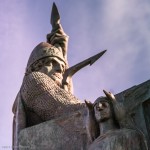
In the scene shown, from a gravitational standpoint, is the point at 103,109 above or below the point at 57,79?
below

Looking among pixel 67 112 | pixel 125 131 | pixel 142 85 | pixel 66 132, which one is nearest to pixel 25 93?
pixel 67 112

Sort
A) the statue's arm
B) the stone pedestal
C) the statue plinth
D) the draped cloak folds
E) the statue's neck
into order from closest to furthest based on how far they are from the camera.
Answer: the statue's neck < the statue's arm < the stone pedestal < the statue plinth < the draped cloak folds

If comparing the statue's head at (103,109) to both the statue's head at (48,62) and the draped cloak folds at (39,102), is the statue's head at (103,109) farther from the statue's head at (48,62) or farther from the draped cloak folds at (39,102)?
the statue's head at (48,62)

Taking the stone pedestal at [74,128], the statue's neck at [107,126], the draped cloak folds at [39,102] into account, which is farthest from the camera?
the draped cloak folds at [39,102]

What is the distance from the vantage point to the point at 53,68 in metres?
10.6

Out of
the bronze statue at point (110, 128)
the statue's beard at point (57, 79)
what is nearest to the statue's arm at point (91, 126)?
the bronze statue at point (110, 128)

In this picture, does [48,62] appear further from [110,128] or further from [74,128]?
[110,128]

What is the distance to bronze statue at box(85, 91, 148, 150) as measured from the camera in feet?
21.2

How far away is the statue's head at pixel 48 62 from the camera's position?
1046cm

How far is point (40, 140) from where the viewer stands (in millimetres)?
8211

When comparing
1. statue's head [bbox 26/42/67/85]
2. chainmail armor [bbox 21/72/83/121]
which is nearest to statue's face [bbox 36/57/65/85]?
statue's head [bbox 26/42/67/85]

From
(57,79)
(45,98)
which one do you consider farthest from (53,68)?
(45,98)

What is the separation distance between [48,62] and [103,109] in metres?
3.84

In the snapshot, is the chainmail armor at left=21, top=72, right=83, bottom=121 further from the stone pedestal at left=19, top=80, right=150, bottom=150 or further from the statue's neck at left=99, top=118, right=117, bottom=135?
the statue's neck at left=99, top=118, right=117, bottom=135
